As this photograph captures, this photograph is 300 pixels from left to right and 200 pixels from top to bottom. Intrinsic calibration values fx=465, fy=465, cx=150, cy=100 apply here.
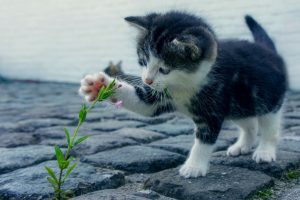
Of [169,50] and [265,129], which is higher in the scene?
[169,50]

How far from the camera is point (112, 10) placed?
882cm

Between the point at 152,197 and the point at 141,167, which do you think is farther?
the point at 141,167

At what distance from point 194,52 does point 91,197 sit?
807 millimetres

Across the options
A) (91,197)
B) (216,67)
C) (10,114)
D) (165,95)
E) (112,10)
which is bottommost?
(10,114)

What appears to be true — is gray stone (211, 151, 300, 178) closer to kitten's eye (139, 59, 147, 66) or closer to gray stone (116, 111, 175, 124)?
kitten's eye (139, 59, 147, 66)

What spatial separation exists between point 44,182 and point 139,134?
4.73ft

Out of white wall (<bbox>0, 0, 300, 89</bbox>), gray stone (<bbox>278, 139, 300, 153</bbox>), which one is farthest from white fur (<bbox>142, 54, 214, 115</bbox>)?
white wall (<bbox>0, 0, 300, 89</bbox>)

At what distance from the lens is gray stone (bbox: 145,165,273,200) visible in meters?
1.99

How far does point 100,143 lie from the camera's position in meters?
3.09

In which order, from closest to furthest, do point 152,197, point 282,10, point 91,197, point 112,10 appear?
1. point 91,197
2. point 152,197
3. point 282,10
4. point 112,10

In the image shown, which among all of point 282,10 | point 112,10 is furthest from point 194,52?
point 112,10

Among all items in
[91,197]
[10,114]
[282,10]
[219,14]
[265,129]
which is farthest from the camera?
[219,14]

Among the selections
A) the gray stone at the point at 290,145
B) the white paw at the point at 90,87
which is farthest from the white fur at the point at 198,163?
the gray stone at the point at 290,145

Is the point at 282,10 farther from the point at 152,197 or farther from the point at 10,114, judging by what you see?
the point at 152,197
